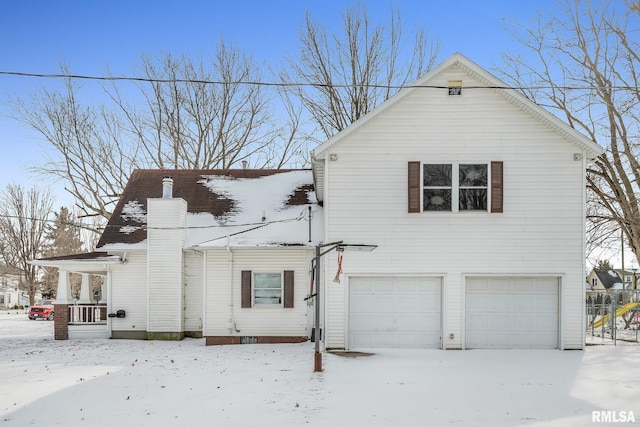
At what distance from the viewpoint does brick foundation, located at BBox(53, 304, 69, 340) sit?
20188 millimetres

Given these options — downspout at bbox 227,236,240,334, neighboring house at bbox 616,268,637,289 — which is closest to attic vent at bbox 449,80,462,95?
downspout at bbox 227,236,240,334

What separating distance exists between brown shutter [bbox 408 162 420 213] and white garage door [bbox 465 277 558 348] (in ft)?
8.47

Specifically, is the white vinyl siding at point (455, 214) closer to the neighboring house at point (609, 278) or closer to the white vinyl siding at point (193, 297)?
the white vinyl siding at point (193, 297)

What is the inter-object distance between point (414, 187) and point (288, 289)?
5532 millimetres

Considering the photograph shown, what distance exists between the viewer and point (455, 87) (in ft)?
53.0

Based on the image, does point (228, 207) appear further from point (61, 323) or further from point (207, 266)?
point (61, 323)

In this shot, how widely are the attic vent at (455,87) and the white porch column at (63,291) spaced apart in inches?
580

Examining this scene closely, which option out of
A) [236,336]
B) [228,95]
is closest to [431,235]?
[236,336]

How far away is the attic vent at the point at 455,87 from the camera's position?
1616 centimetres

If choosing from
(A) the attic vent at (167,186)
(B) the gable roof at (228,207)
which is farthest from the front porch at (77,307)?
(A) the attic vent at (167,186)

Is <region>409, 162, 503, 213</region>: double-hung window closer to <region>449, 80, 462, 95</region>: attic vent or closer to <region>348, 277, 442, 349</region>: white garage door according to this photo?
<region>449, 80, 462, 95</region>: attic vent

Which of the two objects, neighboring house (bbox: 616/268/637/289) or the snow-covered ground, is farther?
neighboring house (bbox: 616/268/637/289)

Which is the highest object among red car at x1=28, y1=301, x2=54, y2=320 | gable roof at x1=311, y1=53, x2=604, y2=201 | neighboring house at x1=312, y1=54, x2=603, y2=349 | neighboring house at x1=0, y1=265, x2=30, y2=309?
gable roof at x1=311, y1=53, x2=604, y2=201

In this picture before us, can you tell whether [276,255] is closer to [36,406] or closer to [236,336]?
[236,336]
